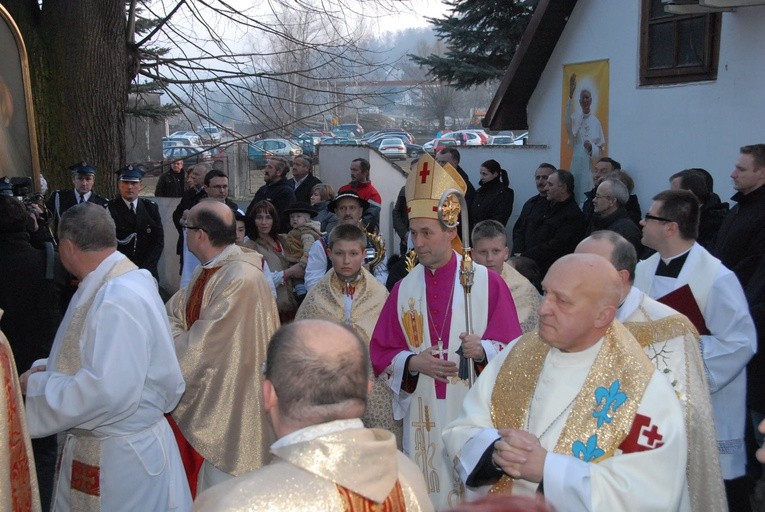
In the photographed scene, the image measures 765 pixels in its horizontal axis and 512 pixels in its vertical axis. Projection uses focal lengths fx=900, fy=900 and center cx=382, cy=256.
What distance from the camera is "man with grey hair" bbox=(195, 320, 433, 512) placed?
235 centimetres

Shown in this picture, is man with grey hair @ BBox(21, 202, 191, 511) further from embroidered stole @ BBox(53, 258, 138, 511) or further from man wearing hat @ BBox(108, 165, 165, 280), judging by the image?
man wearing hat @ BBox(108, 165, 165, 280)

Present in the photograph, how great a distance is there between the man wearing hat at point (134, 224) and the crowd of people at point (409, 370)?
2.52 metres

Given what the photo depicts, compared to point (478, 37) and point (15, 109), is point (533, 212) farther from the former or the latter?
point (478, 37)

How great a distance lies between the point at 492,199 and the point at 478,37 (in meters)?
6.93

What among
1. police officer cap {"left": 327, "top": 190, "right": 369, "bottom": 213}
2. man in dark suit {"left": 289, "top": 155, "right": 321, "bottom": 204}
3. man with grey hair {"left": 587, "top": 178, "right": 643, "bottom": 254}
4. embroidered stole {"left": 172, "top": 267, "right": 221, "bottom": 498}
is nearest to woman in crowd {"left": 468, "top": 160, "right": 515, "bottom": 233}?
man in dark suit {"left": 289, "top": 155, "right": 321, "bottom": 204}

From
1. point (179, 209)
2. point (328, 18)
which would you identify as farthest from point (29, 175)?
point (328, 18)

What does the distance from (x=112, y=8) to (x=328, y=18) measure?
2.69m

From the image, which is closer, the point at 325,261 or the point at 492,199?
the point at 325,261

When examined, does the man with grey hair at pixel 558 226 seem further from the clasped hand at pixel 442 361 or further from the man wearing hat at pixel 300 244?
the clasped hand at pixel 442 361

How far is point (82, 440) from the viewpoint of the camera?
4.41 meters

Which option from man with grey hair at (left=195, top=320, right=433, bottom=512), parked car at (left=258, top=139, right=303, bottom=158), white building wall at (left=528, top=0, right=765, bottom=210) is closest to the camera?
man with grey hair at (left=195, top=320, right=433, bottom=512)

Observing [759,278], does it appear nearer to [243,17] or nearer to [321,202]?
[321,202]

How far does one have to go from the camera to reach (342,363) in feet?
8.02

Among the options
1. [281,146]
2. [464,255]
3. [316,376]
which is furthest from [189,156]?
[281,146]
